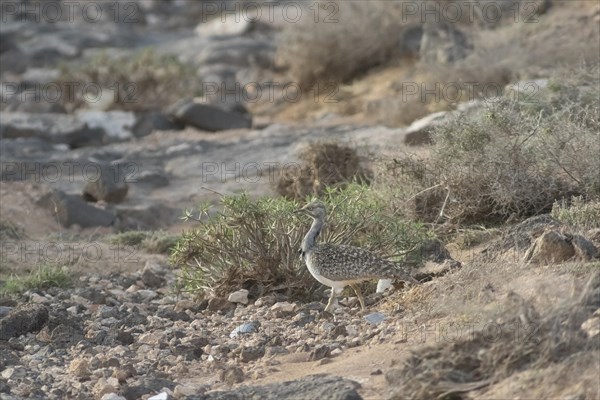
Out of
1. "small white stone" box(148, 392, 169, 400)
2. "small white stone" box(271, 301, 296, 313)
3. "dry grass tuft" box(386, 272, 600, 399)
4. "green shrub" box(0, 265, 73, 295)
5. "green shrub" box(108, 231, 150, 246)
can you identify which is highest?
"dry grass tuft" box(386, 272, 600, 399)

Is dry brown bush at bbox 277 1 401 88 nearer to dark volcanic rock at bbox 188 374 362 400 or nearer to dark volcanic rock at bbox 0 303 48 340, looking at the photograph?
dark volcanic rock at bbox 0 303 48 340

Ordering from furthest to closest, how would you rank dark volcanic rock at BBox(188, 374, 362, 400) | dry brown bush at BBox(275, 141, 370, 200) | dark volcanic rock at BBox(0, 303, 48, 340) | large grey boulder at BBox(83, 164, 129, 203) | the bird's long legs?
large grey boulder at BBox(83, 164, 129, 203), dry brown bush at BBox(275, 141, 370, 200), dark volcanic rock at BBox(0, 303, 48, 340), the bird's long legs, dark volcanic rock at BBox(188, 374, 362, 400)

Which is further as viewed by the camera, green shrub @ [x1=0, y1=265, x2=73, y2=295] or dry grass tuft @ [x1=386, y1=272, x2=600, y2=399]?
green shrub @ [x1=0, y1=265, x2=73, y2=295]

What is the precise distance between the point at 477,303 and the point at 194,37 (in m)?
24.8

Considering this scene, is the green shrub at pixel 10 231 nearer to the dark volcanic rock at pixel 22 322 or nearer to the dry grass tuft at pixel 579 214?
the dark volcanic rock at pixel 22 322

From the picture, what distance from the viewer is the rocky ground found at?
642 cm

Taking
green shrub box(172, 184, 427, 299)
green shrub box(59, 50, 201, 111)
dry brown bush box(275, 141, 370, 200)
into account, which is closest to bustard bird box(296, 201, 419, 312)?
green shrub box(172, 184, 427, 299)

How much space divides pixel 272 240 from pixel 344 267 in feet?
4.06

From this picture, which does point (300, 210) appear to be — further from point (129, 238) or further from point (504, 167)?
point (129, 238)

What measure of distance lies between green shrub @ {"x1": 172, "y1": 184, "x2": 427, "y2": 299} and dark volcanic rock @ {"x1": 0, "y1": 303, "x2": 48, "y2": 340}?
123 centimetres

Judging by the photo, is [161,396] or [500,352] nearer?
[500,352]

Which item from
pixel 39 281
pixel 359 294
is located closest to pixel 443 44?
pixel 39 281

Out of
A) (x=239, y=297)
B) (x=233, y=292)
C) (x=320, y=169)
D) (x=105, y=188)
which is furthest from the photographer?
(x=105, y=188)

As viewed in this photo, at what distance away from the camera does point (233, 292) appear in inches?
370
